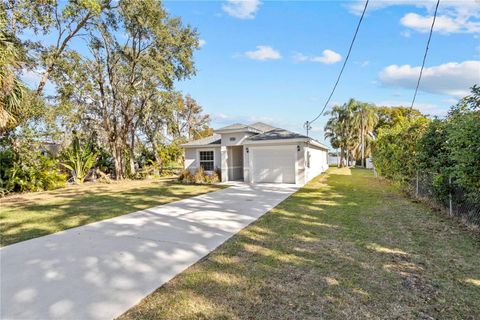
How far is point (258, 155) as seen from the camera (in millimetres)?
15547

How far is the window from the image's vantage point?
17453mm

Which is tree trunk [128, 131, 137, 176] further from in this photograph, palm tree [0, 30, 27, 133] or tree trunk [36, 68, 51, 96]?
palm tree [0, 30, 27, 133]

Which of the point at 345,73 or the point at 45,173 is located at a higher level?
the point at 345,73

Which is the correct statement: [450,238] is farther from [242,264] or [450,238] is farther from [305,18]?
[305,18]

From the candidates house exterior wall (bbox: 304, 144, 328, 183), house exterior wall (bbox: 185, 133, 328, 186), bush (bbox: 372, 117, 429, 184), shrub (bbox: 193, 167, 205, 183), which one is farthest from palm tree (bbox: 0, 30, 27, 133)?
bush (bbox: 372, 117, 429, 184)

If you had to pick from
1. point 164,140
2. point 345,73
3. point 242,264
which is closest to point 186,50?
point 164,140

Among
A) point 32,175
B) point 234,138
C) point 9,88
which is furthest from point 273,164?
point 32,175

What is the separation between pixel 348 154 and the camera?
128ft

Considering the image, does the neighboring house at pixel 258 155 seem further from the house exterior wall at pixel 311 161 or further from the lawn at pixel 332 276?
the lawn at pixel 332 276

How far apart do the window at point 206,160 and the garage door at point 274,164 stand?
3.32 meters

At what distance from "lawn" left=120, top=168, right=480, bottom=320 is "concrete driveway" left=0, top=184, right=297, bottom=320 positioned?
1.17 ft

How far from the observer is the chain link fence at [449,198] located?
5.81 metres

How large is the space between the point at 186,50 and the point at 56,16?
763 centimetres

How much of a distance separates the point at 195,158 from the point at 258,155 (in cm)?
490
